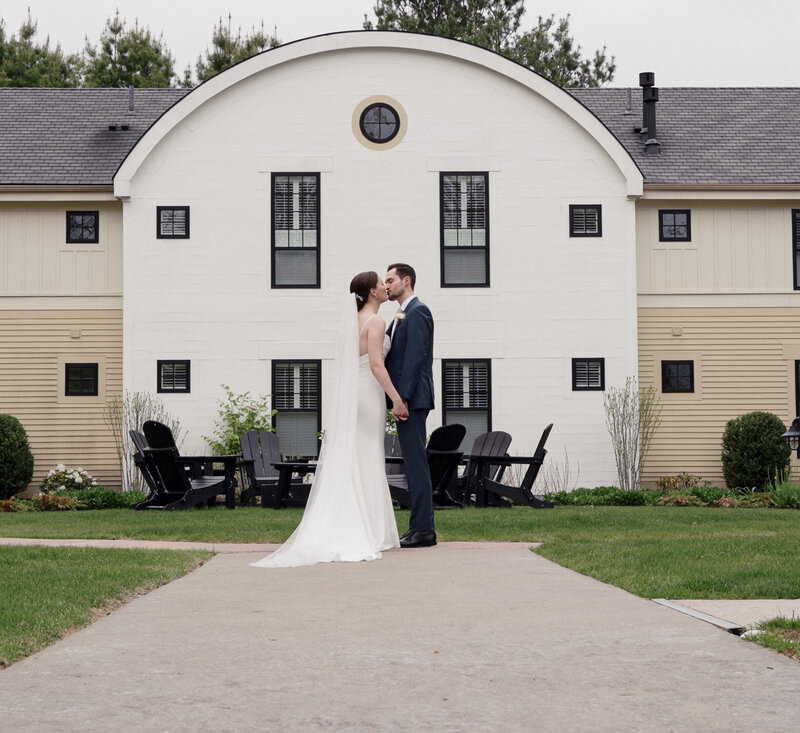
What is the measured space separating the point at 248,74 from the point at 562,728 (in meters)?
17.5

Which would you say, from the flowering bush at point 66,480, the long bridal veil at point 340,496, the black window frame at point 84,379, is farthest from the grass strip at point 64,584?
the black window frame at point 84,379

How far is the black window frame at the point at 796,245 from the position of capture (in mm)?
20609

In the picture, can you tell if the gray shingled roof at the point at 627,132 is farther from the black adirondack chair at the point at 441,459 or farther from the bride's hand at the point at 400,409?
the bride's hand at the point at 400,409

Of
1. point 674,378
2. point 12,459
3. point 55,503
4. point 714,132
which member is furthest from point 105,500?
point 714,132

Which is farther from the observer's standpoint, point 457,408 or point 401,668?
point 457,408

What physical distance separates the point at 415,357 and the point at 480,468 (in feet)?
24.1

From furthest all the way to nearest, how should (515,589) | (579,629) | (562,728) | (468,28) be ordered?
(468,28) → (515,589) → (579,629) → (562,728)

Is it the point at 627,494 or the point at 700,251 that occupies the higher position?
the point at 700,251

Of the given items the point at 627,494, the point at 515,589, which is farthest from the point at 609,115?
the point at 515,589

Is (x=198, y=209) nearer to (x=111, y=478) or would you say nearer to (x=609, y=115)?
(x=111, y=478)

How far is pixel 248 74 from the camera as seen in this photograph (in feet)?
64.8

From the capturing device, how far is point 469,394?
19.8 m

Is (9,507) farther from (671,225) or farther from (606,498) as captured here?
(671,225)

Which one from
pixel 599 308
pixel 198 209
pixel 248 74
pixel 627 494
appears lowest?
pixel 627 494
